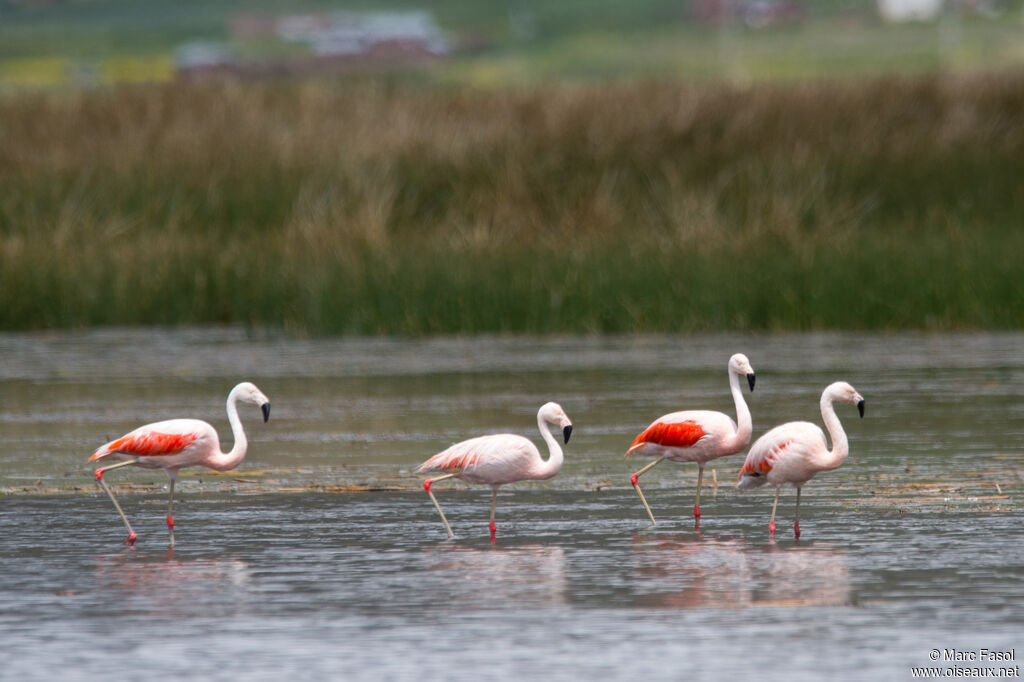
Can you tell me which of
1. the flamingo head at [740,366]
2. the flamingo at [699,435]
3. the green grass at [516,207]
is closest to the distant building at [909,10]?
the green grass at [516,207]

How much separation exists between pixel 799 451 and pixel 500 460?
160 centimetres

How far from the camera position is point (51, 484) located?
13367 mm

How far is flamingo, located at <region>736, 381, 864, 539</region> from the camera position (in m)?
11.0

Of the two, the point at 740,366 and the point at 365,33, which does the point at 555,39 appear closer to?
the point at 365,33

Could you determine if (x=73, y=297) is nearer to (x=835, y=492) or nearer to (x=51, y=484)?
(x=51, y=484)

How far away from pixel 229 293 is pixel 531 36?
329ft

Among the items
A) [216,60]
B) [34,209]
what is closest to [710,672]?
[34,209]

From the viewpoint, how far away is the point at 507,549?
10617 millimetres

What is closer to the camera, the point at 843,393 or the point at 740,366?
the point at 843,393

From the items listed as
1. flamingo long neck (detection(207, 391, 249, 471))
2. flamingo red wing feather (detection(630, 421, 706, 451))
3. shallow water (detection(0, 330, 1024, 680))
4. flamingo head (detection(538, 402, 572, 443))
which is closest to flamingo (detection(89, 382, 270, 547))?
flamingo long neck (detection(207, 391, 249, 471))

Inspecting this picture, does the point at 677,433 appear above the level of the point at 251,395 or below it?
below

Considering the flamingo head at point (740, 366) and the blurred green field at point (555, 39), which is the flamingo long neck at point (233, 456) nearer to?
the flamingo head at point (740, 366)

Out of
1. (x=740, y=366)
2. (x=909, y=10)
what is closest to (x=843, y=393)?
(x=740, y=366)

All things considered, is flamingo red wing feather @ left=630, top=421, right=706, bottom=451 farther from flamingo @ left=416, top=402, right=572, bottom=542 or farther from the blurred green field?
the blurred green field
